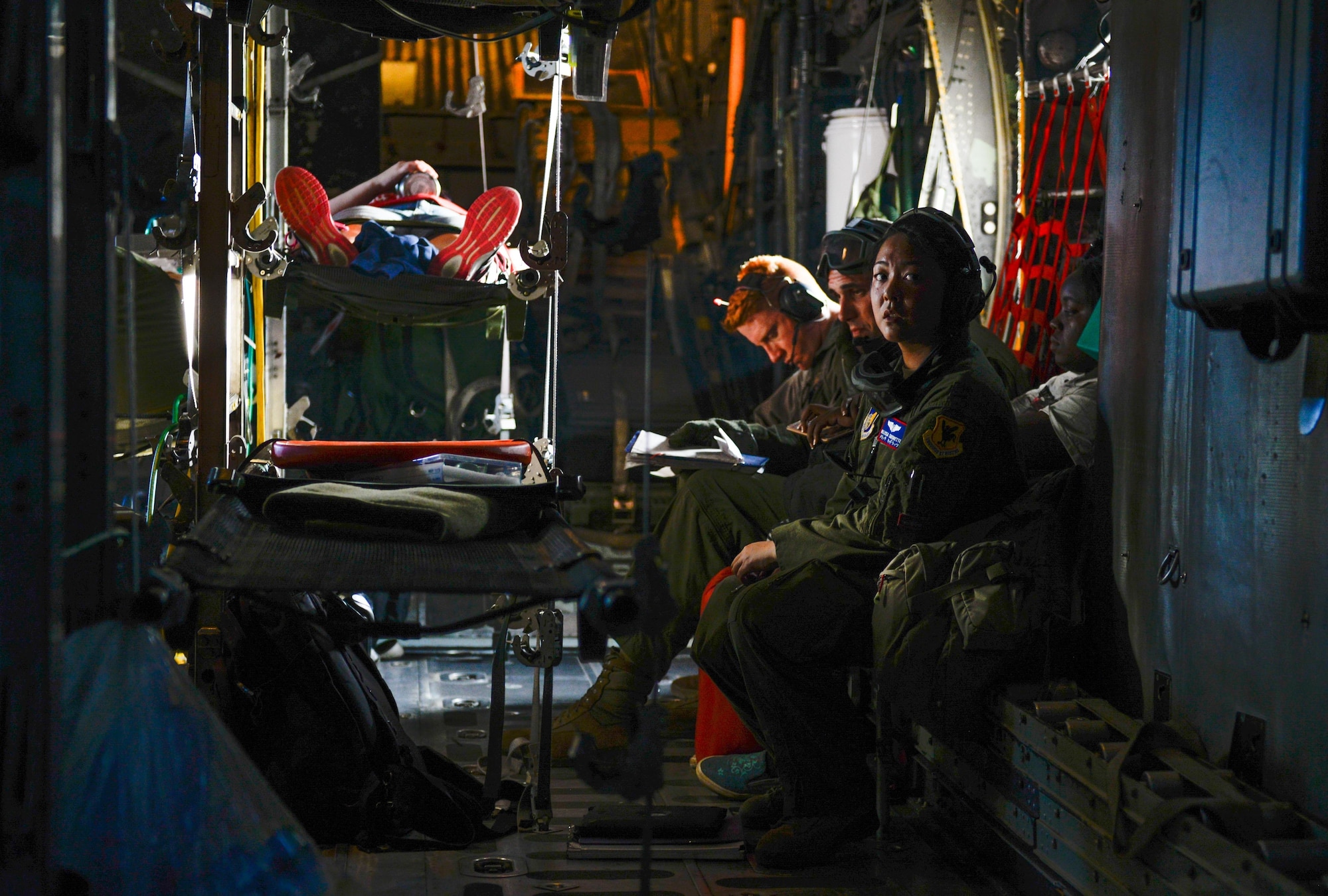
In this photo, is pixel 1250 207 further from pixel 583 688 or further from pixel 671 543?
pixel 583 688

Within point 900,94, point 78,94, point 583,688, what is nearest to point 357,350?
point 583,688

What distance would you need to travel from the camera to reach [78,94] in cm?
199

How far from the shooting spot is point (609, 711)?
162 inches

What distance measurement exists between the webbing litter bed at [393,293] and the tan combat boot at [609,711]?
119 centimetres

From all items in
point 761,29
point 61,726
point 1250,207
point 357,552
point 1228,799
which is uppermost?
point 761,29

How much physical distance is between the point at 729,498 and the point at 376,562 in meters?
2.09

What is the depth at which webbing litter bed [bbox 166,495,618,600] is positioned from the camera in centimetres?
219

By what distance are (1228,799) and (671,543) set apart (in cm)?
239

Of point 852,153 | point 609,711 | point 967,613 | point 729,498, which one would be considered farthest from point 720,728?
point 852,153

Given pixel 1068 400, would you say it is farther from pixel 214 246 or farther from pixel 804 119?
pixel 804 119

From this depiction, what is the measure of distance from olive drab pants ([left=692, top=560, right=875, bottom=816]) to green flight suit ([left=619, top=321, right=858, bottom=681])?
2.70ft

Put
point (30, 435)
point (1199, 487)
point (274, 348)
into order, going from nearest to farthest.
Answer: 1. point (30, 435)
2. point (1199, 487)
3. point (274, 348)

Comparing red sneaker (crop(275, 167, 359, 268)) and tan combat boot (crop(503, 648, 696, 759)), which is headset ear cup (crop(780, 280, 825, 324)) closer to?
tan combat boot (crop(503, 648, 696, 759))

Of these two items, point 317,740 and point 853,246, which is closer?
point 317,740
